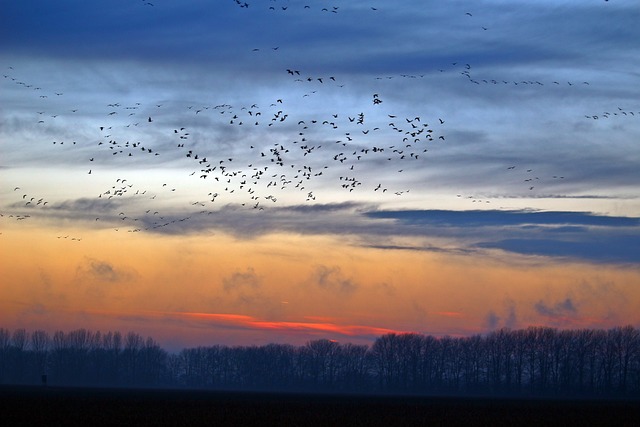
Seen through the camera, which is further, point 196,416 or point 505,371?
point 505,371

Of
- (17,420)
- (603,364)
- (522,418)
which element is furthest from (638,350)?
(17,420)

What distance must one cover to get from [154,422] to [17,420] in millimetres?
7407

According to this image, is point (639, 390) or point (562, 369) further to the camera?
point (562, 369)

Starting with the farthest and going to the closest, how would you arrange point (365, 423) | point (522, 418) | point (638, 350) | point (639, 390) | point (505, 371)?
point (505, 371), point (638, 350), point (639, 390), point (522, 418), point (365, 423)

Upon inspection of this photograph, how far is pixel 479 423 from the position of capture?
53062 millimetres

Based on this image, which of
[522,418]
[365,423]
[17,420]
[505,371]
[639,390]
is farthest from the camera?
[505,371]

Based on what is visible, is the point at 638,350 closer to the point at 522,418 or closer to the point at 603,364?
the point at 603,364

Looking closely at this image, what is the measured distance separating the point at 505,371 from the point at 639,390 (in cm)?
4001

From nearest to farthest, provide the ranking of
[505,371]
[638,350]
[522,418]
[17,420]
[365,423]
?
1. [17,420]
2. [365,423]
3. [522,418]
4. [638,350]
5. [505,371]

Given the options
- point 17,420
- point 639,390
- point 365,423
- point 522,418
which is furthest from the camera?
point 639,390

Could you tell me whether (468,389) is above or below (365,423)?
below

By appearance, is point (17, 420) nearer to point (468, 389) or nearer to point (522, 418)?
point (522, 418)

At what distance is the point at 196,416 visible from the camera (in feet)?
174

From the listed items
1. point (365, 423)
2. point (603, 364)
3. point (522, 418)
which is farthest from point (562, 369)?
point (365, 423)
